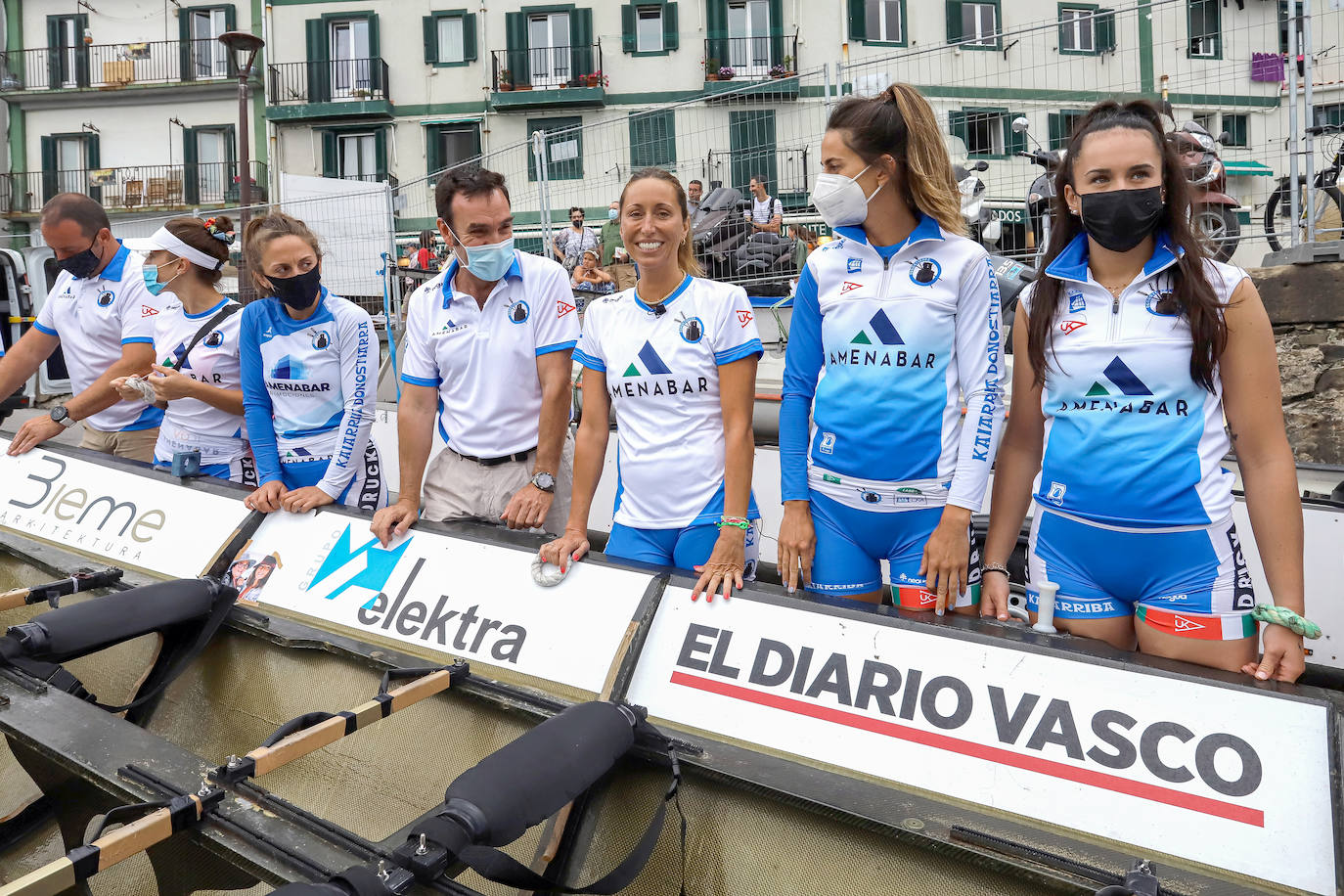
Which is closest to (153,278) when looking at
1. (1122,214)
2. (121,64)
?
(1122,214)

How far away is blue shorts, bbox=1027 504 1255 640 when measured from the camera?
7.04 ft

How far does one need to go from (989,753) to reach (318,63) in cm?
2686

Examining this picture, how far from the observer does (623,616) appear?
254cm

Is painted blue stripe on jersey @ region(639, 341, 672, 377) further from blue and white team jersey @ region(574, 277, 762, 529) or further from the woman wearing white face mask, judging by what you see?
the woman wearing white face mask

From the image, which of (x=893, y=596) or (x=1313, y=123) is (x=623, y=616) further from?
(x=1313, y=123)

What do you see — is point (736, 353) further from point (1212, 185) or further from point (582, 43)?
point (582, 43)

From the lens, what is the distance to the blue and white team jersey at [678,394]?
286cm

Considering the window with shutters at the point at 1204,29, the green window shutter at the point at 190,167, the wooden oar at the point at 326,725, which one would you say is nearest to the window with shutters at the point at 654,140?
the window with shutters at the point at 1204,29

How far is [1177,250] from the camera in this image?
2203 millimetres

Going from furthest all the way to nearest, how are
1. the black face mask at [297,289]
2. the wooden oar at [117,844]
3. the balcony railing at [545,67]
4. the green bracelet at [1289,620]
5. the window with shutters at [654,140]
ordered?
the balcony railing at [545,67] < the window with shutters at [654,140] < the black face mask at [297,289] < the green bracelet at [1289,620] < the wooden oar at [117,844]

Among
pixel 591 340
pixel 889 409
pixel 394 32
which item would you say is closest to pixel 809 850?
pixel 889 409

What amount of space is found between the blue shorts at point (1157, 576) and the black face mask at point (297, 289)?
284 cm

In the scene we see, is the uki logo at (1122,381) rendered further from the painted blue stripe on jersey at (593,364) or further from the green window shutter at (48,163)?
the green window shutter at (48,163)

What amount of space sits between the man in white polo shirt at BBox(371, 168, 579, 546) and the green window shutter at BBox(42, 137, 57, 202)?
96.4 feet
